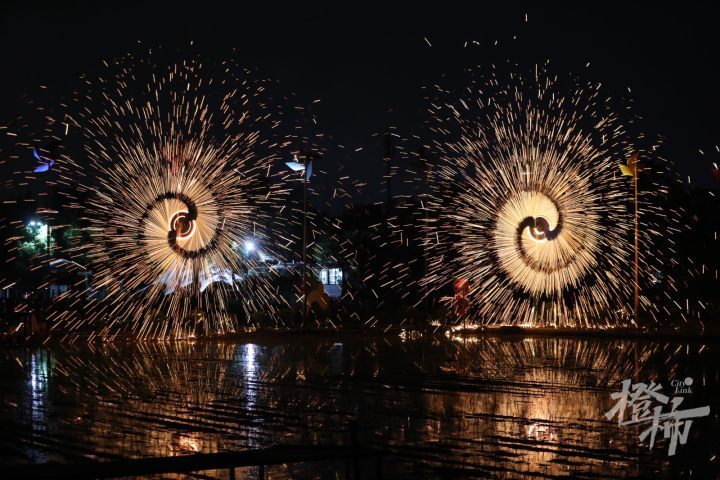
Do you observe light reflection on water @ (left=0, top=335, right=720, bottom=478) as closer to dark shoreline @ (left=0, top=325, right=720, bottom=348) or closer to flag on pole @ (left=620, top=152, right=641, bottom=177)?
dark shoreline @ (left=0, top=325, right=720, bottom=348)

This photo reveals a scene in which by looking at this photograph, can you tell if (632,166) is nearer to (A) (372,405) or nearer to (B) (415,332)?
(B) (415,332)

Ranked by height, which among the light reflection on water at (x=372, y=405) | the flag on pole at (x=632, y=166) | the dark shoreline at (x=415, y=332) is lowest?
the light reflection on water at (x=372, y=405)

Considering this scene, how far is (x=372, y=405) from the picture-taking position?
15352 mm

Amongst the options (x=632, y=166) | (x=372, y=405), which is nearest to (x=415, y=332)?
(x=632, y=166)

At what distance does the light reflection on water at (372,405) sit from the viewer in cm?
1083

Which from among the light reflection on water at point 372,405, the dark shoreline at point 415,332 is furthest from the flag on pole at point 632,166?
the light reflection on water at point 372,405

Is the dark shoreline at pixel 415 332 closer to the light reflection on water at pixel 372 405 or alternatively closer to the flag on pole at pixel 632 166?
the light reflection on water at pixel 372 405

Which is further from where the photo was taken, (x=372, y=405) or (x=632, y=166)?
(x=632, y=166)

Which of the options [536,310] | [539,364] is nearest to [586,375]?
[539,364]

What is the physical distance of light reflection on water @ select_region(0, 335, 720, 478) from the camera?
35.5 feet

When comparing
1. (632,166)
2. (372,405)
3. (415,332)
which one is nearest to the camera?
(372,405)

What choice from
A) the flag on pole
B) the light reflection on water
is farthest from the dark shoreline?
the flag on pole

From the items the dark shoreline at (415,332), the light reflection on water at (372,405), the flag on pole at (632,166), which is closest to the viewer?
the light reflection on water at (372,405)

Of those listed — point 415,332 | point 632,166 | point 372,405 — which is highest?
point 632,166
